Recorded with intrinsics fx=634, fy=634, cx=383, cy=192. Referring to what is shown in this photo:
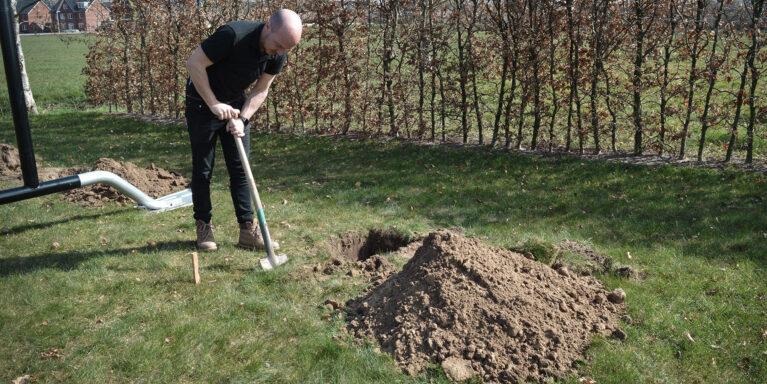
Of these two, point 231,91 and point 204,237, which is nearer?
point 231,91

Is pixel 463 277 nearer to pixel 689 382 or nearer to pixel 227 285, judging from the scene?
pixel 689 382

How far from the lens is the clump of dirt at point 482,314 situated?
141 inches

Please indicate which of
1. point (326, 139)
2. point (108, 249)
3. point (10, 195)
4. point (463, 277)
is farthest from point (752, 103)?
point (10, 195)

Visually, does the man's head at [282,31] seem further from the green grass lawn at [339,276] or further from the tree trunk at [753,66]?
the tree trunk at [753,66]

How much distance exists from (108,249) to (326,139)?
5.21 m

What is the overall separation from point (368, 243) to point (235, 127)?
1.74 meters

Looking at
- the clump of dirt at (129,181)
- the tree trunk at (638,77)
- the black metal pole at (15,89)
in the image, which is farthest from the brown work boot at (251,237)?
the tree trunk at (638,77)

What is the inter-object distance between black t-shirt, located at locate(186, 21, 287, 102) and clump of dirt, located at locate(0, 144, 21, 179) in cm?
433

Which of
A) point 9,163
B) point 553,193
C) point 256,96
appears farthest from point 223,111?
point 9,163

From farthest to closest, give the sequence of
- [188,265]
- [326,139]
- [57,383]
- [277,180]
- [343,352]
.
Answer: [326,139] → [277,180] → [188,265] → [343,352] → [57,383]

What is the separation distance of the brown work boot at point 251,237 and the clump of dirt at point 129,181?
2.17m

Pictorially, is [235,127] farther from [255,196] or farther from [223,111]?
[255,196]

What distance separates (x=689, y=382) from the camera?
3.50m

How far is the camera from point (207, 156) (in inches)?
202
